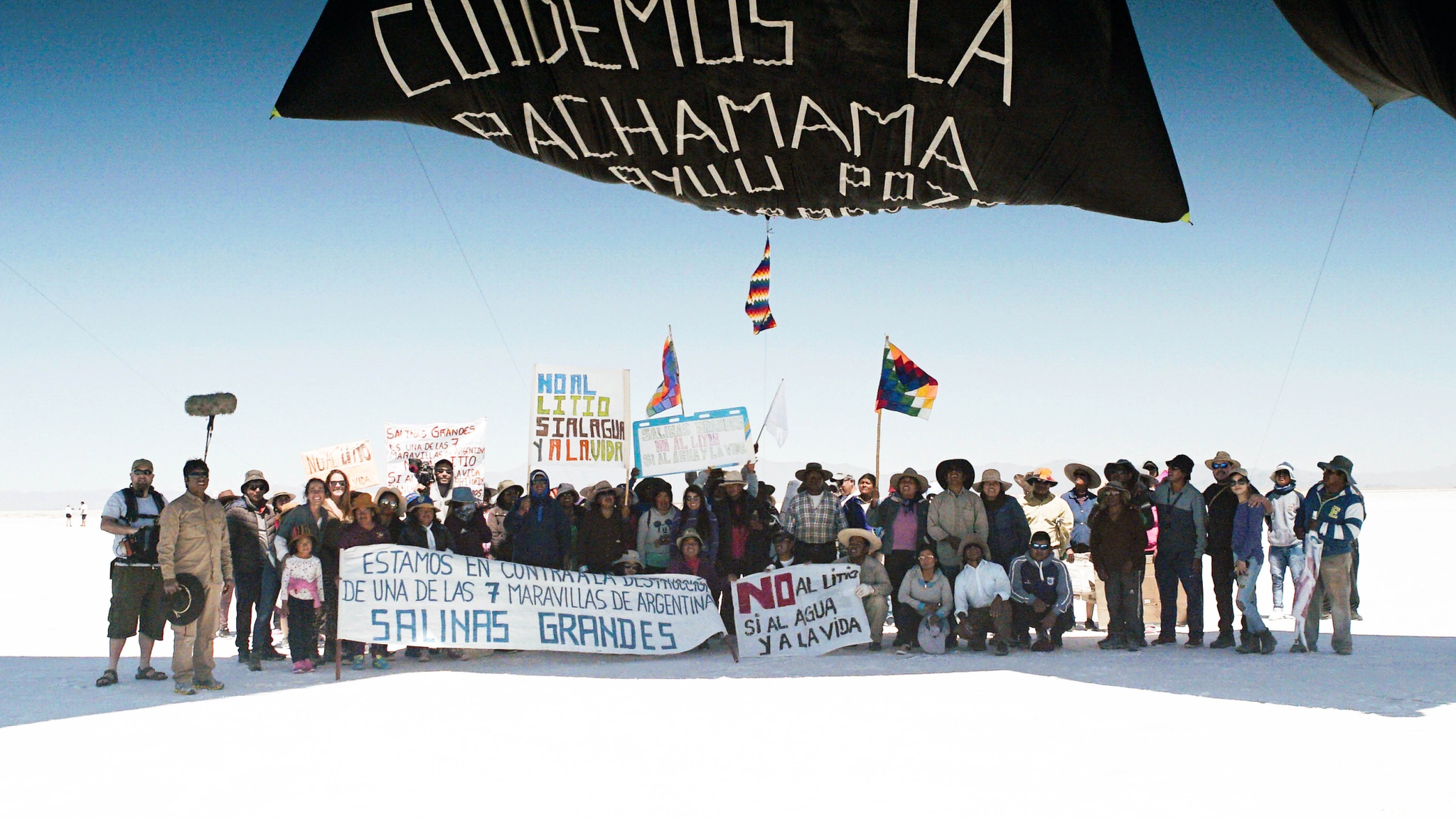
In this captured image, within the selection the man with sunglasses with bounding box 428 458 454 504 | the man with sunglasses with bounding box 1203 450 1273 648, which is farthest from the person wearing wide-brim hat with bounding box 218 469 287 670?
the man with sunglasses with bounding box 1203 450 1273 648

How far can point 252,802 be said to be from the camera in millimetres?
5797

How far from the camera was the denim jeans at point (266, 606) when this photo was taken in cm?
1028

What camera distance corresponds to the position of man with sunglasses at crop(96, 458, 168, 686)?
925 centimetres

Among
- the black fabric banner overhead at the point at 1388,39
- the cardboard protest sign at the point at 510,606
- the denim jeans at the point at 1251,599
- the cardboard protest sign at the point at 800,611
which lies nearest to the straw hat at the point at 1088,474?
the denim jeans at the point at 1251,599

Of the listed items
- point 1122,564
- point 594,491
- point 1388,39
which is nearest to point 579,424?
point 594,491

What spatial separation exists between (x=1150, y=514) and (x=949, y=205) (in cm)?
422

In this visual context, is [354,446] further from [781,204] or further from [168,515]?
[781,204]

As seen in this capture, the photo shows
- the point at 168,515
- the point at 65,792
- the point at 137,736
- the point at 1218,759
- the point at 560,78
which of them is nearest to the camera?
the point at 65,792

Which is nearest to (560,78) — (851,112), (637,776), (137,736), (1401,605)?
(851,112)

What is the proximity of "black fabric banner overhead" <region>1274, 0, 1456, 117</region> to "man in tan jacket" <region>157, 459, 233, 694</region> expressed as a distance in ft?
26.1

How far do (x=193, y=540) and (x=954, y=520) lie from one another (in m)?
6.62

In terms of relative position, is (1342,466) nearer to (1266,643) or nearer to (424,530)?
(1266,643)

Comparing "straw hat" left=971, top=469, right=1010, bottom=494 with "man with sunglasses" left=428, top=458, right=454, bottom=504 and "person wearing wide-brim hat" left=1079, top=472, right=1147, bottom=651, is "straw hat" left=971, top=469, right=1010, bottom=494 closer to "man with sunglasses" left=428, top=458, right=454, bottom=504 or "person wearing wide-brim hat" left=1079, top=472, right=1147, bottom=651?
"person wearing wide-brim hat" left=1079, top=472, right=1147, bottom=651

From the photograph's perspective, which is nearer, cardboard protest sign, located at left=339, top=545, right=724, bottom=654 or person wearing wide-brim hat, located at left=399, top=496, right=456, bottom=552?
cardboard protest sign, located at left=339, top=545, right=724, bottom=654
